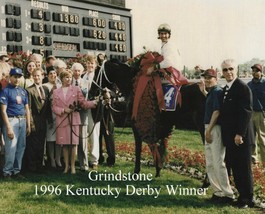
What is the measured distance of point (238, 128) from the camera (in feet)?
18.7

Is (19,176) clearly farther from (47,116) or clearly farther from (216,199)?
(216,199)

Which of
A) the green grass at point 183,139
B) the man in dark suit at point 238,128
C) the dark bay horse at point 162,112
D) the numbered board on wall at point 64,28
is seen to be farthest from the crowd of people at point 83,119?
the numbered board on wall at point 64,28

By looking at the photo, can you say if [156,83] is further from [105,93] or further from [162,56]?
[105,93]

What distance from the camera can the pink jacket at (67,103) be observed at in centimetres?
759

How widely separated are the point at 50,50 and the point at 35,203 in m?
13.7

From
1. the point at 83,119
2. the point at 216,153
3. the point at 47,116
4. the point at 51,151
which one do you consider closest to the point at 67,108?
the point at 83,119

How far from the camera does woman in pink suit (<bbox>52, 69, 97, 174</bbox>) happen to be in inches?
298

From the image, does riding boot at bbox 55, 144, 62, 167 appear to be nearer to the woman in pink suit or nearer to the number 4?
the woman in pink suit

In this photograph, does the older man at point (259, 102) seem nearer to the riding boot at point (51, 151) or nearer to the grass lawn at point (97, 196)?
the grass lawn at point (97, 196)

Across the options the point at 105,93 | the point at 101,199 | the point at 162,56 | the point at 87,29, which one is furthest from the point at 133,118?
the point at 87,29

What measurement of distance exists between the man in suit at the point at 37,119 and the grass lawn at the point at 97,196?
0.30 m

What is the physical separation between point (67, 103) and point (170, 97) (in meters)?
1.85

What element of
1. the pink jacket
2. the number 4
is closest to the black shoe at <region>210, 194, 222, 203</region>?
the number 4

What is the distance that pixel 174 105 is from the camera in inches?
290
